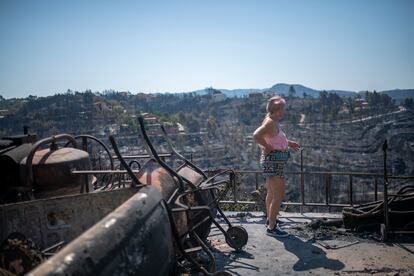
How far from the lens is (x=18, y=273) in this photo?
325cm

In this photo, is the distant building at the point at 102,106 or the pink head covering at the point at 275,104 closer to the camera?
the pink head covering at the point at 275,104

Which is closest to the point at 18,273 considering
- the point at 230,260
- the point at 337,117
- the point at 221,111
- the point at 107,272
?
the point at 107,272

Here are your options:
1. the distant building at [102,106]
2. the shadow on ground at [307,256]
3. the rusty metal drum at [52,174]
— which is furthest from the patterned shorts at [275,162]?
the distant building at [102,106]

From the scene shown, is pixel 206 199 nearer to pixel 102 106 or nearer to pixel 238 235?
pixel 238 235

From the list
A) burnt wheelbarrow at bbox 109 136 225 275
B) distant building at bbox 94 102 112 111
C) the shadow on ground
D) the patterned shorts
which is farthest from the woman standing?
distant building at bbox 94 102 112 111

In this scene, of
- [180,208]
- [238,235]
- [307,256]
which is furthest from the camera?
[238,235]

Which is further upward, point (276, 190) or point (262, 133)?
point (262, 133)

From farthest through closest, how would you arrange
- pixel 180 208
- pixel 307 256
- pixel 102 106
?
pixel 102 106 → pixel 307 256 → pixel 180 208

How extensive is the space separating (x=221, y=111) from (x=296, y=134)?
41111 mm

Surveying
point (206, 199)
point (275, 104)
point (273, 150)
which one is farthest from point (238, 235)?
Answer: point (275, 104)

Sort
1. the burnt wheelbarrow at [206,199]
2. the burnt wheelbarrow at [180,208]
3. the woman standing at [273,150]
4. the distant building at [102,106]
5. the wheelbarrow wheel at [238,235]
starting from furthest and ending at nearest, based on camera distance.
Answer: the distant building at [102,106] < the woman standing at [273,150] < the wheelbarrow wheel at [238,235] < the burnt wheelbarrow at [206,199] < the burnt wheelbarrow at [180,208]

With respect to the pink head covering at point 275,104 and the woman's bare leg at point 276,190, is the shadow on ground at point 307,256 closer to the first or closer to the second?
the woman's bare leg at point 276,190

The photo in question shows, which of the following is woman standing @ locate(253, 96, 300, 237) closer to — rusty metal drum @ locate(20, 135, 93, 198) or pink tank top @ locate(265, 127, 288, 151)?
pink tank top @ locate(265, 127, 288, 151)

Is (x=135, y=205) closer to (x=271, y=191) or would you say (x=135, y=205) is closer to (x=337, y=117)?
(x=271, y=191)
